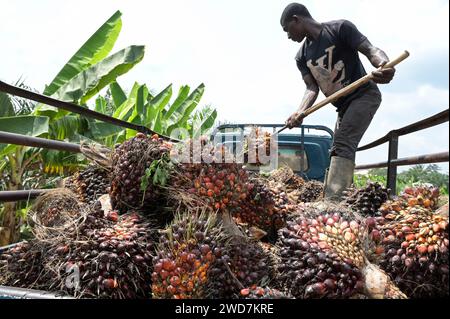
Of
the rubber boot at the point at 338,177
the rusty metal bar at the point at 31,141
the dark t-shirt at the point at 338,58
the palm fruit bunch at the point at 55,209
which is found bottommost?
the palm fruit bunch at the point at 55,209

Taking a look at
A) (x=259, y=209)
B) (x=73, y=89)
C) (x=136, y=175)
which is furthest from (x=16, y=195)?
(x=73, y=89)

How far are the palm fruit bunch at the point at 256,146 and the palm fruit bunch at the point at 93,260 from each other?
2.73 feet

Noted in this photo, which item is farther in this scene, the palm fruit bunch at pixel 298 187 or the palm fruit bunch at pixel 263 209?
the palm fruit bunch at pixel 298 187

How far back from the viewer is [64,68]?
7.07m

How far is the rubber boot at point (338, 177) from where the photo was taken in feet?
9.03

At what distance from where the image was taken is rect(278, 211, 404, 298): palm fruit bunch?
1.46 m

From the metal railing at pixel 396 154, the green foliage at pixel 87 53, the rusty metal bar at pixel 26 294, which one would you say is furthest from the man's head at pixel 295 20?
the green foliage at pixel 87 53

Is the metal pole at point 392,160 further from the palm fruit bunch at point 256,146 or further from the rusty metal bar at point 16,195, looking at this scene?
the rusty metal bar at point 16,195

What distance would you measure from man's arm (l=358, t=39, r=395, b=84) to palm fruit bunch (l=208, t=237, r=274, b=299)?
1.42 m

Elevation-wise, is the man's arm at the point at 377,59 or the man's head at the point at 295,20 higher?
the man's head at the point at 295,20

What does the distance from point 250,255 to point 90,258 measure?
601 mm

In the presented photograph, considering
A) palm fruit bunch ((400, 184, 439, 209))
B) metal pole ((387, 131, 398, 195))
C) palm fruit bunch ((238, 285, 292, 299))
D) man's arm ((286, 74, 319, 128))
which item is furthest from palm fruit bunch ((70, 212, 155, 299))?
man's arm ((286, 74, 319, 128))
